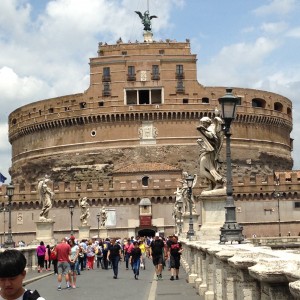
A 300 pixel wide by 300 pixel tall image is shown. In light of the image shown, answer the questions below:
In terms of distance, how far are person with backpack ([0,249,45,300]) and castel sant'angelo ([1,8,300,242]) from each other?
54.2 metres

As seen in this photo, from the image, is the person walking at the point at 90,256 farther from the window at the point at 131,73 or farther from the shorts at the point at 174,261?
the window at the point at 131,73

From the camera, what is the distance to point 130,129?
66.6m

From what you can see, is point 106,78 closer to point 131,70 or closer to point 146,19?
point 131,70

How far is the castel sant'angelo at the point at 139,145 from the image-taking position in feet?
191

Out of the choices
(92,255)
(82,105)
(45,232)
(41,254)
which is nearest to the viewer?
(41,254)

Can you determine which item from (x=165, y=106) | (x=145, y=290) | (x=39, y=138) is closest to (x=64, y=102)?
(x=39, y=138)

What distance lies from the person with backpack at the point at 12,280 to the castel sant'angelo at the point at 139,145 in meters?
54.2

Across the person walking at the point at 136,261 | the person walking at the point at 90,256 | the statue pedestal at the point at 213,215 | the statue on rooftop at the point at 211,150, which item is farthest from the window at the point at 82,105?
the statue pedestal at the point at 213,215

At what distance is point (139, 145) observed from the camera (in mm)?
A: 66188

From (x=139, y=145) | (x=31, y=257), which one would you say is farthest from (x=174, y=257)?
(x=139, y=145)

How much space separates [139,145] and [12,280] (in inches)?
2474

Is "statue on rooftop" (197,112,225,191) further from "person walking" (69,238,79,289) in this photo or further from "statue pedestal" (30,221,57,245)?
"statue pedestal" (30,221,57,245)

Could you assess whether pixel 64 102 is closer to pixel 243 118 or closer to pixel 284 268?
pixel 243 118

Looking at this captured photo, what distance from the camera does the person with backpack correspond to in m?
3.34
